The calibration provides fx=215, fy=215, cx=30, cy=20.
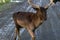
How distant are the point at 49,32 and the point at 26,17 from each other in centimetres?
202

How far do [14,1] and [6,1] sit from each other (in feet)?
2.46

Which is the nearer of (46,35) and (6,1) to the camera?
(46,35)

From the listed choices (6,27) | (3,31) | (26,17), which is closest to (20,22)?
(26,17)

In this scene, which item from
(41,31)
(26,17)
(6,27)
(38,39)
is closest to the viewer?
(26,17)

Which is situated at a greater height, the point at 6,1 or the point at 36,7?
the point at 36,7

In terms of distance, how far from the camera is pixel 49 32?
6781 millimetres

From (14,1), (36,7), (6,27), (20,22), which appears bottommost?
(14,1)

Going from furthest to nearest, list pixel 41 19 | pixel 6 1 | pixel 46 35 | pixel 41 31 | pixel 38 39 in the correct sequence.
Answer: pixel 6 1 → pixel 41 31 → pixel 46 35 → pixel 38 39 → pixel 41 19

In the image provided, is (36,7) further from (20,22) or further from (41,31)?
(41,31)

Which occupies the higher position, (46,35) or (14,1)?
(46,35)

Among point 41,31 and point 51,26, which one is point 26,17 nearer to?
point 41,31

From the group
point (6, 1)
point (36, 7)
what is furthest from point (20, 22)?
point (6, 1)

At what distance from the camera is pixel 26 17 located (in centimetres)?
495

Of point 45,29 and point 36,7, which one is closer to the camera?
point 36,7
